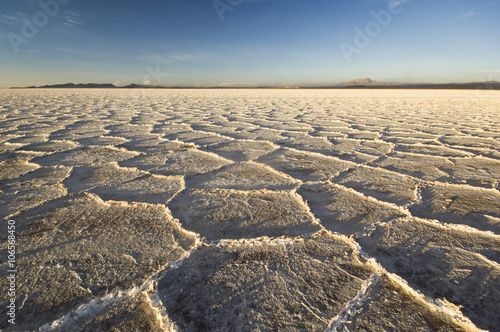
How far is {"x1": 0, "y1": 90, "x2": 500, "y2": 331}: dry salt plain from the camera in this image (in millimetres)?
592

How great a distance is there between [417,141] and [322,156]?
1163 mm

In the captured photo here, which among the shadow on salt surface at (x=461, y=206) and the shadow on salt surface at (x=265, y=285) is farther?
the shadow on salt surface at (x=461, y=206)

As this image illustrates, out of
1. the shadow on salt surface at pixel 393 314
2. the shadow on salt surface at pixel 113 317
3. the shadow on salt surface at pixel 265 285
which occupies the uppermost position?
the shadow on salt surface at pixel 113 317

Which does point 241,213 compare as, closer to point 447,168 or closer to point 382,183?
point 382,183

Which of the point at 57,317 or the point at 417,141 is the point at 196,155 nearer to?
the point at 57,317

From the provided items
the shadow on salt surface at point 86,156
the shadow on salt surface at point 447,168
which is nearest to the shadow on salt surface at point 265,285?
the shadow on salt surface at point 447,168

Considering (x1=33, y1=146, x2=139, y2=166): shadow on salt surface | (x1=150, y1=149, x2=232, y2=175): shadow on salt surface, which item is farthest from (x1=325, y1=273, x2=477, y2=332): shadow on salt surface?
(x1=33, y1=146, x2=139, y2=166): shadow on salt surface

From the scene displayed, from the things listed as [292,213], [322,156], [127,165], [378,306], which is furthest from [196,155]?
[378,306]

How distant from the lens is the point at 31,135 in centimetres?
252

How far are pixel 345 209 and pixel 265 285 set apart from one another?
0.57m

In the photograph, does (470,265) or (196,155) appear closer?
(470,265)

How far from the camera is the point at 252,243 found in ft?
2.80

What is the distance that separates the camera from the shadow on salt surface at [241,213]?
93 centimetres

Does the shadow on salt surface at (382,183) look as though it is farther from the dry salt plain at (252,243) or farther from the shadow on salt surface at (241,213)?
the shadow on salt surface at (241,213)
